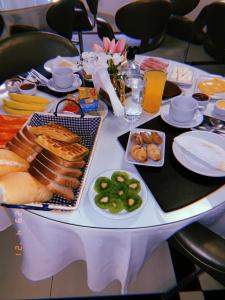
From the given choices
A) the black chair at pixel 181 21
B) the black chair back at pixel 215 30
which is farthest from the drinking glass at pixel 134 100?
the black chair at pixel 181 21

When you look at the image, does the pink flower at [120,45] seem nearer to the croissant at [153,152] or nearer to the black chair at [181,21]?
the croissant at [153,152]

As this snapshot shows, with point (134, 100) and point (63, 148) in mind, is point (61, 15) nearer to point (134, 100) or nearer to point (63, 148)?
point (134, 100)

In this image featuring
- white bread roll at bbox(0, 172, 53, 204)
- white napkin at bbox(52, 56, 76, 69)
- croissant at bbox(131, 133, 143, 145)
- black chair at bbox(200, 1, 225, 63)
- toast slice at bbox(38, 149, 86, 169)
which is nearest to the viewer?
white bread roll at bbox(0, 172, 53, 204)

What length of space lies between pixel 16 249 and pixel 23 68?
111cm

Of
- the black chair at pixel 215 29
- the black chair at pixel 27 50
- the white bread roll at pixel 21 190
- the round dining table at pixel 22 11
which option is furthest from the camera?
the round dining table at pixel 22 11

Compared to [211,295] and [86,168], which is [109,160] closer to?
[86,168]

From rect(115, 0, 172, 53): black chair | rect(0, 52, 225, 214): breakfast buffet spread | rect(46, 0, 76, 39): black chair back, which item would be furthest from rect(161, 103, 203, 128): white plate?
rect(46, 0, 76, 39): black chair back

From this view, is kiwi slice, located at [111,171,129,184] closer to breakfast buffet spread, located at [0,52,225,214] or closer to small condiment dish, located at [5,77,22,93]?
breakfast buffet spread, located at [0,52,225,214]

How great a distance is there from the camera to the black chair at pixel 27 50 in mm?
1597

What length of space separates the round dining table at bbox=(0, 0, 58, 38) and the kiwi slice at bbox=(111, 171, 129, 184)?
2.15 metres

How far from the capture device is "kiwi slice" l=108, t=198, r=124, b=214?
2.41ft

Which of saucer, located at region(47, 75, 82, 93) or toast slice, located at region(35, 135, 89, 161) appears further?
saucer, located at region(47, 75, 82, 93)

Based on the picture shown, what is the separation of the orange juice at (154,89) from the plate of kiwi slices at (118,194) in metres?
0.45

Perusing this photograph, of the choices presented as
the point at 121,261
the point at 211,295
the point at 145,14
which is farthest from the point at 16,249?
the point at 145,14
